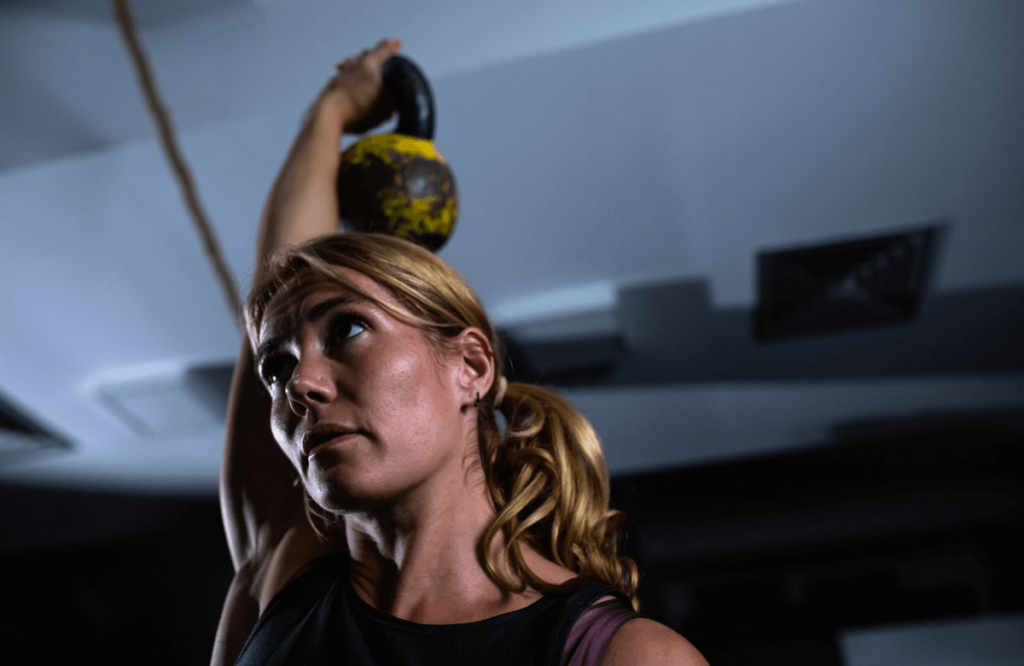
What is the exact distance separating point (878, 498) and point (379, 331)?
189 inches

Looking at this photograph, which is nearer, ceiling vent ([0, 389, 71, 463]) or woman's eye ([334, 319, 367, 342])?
woman's eye ([334, 319, 367, 342])

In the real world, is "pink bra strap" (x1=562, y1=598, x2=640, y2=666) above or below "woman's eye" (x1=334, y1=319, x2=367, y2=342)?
below

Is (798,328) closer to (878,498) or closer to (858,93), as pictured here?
(858,93)

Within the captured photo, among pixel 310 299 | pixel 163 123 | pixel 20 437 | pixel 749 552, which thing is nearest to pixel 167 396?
pixel 20 437

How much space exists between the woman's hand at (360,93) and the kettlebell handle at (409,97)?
0.02 meters

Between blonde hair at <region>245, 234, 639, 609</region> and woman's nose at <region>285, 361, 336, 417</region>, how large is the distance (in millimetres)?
113

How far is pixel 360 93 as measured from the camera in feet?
4.76

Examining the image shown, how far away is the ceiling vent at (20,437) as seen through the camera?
3.69m

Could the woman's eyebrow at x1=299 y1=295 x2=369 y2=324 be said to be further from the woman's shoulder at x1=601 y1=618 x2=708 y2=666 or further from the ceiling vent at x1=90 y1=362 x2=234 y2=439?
the ceiling vent at x1=90 y1=362 x2=234 y2=439

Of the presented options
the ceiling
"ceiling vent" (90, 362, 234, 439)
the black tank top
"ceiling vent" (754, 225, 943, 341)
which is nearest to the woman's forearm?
the black tank top

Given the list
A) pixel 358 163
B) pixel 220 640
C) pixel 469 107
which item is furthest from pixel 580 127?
pixel 220 640

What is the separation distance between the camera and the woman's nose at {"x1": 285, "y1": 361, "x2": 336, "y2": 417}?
0.95 m

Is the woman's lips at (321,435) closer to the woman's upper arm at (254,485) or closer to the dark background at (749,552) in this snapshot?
the woman's upper arm at (254,485)

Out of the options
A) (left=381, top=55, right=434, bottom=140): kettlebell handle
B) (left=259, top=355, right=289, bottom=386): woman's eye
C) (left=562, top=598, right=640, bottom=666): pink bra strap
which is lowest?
(left=562, top=598, right=640, bottom=666): pink bra strap
